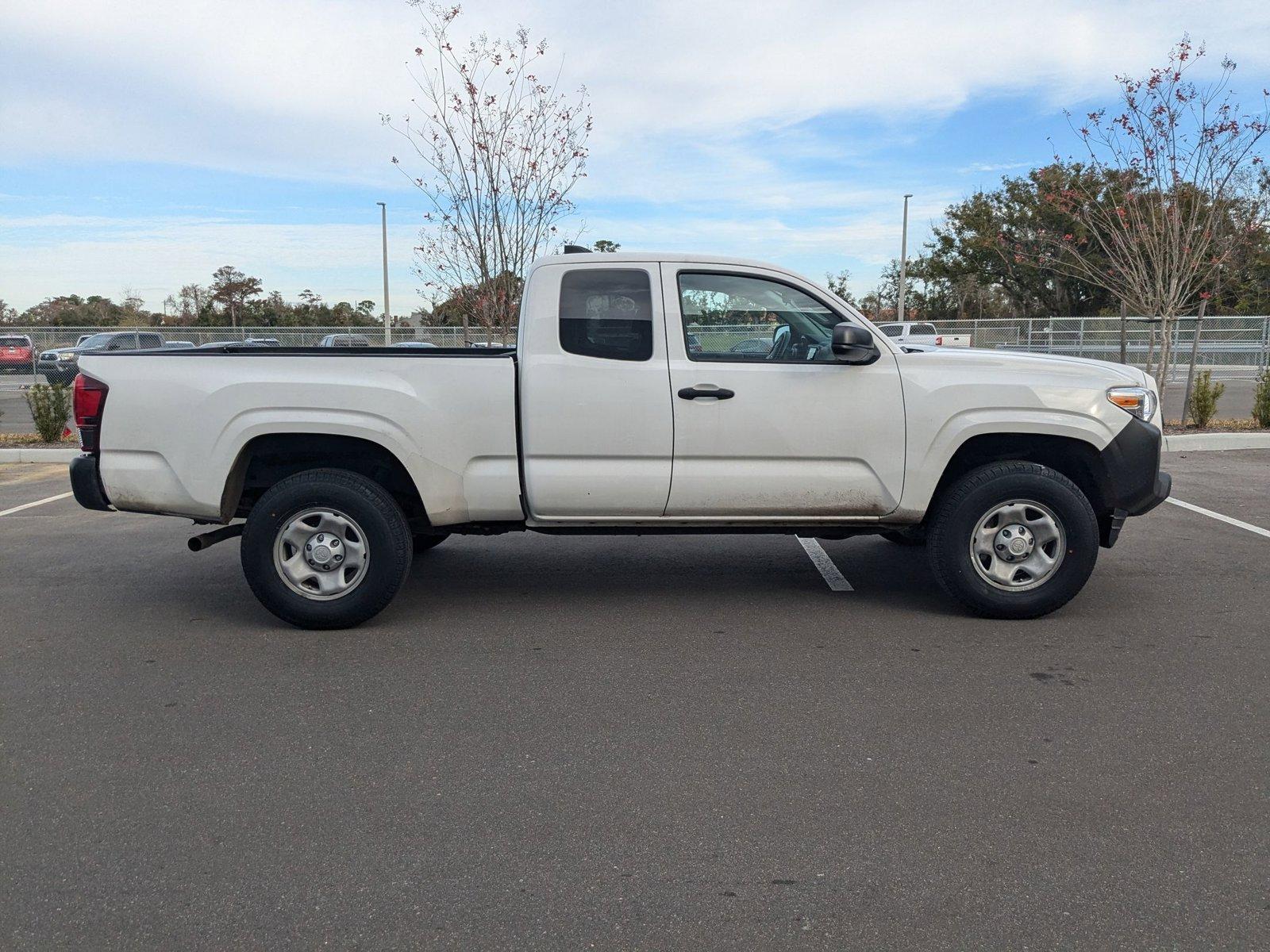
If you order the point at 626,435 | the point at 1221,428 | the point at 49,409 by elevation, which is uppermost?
the point at 626,435

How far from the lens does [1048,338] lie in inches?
1222

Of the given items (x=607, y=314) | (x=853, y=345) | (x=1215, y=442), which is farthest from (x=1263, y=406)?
(x=607, y=314)

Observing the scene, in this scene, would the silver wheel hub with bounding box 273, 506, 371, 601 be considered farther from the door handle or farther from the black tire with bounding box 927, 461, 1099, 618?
the black tire with bounding box 927, 461, 1099, 618

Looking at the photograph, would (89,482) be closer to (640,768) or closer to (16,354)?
(640,768)

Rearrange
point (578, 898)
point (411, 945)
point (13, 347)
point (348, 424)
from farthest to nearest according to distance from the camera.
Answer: point (13, 347), point (348, 424), point (578, 898), point (411, 945)

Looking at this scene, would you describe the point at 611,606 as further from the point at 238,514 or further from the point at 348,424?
the point at 238,514

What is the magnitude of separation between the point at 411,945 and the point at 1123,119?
1472 centimetres

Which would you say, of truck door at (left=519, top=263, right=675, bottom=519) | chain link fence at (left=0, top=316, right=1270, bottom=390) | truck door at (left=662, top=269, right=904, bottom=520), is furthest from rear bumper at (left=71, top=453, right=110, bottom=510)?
chain link fence at (left=0, top=316, right=1270, bottom=390)

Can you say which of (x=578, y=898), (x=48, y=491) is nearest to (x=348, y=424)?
(x=578, y=898)

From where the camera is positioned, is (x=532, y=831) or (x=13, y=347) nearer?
(x=532, y=831)

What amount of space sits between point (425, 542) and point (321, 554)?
1673 mm

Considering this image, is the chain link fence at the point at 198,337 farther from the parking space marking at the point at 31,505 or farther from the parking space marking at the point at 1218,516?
the parking space marking at the point at 1218,516

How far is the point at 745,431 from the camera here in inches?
213

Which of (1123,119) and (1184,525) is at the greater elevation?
(1123,119)
